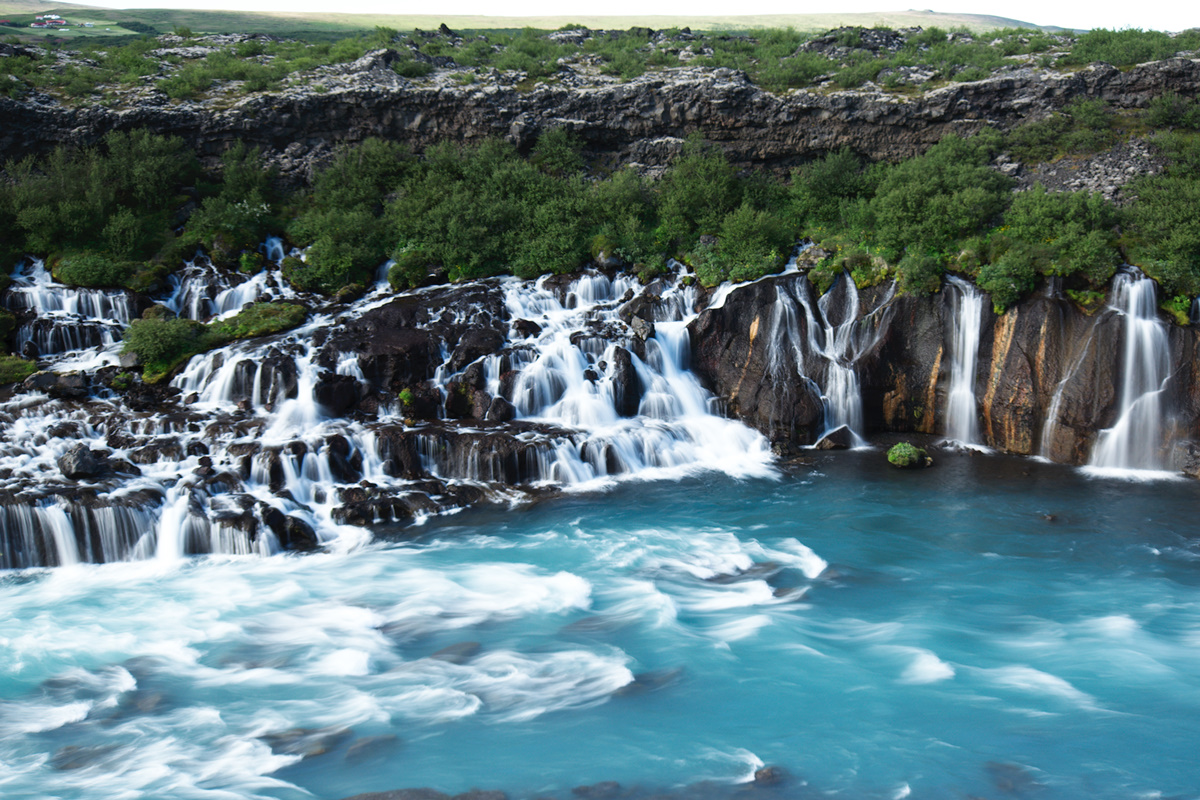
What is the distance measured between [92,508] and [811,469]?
564 inches

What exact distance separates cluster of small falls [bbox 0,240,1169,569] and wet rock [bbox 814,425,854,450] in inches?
9.0

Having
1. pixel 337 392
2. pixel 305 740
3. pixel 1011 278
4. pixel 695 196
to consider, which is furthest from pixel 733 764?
pixel 695 196

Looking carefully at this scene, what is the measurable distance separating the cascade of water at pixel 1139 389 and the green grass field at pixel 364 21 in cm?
3322

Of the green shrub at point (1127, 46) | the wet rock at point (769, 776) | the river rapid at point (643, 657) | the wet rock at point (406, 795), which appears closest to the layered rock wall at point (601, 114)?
the green shrub at point (1127, 46)

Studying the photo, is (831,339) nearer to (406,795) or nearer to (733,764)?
(733,764)

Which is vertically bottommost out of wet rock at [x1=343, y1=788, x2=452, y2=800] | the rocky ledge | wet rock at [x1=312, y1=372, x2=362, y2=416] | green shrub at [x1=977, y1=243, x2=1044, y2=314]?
wet rock at [x1=343, y1=788, x2=452, y2=800]

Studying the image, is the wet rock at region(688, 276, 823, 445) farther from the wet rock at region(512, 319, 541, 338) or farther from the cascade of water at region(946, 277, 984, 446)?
the wet rock at region(512, 319, 541, 338)

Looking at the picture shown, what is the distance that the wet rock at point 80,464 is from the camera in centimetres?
1422

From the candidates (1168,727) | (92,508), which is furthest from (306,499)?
(1168,727)

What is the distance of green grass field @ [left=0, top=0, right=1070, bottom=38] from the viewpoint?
49.9 metres

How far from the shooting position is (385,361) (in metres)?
18.8

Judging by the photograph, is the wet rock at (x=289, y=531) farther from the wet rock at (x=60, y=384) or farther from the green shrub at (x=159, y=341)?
the green shrub at (x=159, y=341)

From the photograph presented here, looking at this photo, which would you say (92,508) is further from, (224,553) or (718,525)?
(718,525)

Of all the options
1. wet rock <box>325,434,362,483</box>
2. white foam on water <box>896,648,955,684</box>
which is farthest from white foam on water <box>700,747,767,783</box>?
wet rock <box>325,434,362,483</box>
